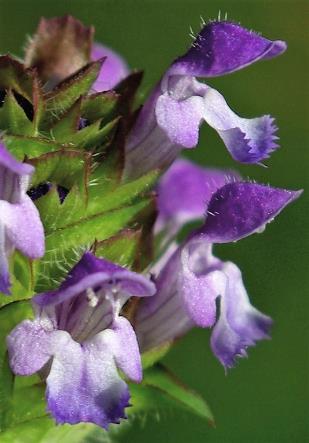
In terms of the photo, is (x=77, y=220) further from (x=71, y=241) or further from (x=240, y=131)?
(x=240, y=131)

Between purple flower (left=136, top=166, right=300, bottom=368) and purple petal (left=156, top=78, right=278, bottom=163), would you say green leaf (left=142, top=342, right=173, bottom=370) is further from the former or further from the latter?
purple petal (left=156, top=78, right=278, bottom=163)

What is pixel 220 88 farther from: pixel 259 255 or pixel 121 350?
pixel 121 350

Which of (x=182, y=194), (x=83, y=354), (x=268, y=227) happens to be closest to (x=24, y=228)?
(x=83, y=354)

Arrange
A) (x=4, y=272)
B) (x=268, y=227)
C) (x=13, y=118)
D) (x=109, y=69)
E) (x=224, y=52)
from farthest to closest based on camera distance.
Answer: (x=268, y=227)
(x=109, y=69)
(x=224, y=52)
(x=13, y=118)
(x=4, y=272)

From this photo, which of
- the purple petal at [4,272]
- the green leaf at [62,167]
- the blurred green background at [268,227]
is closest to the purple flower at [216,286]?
the green leaf at [62,167]

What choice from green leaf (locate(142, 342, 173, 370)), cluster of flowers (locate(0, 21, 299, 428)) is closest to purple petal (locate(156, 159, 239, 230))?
cluster of flowers (locate(0, 21, 299, 428))

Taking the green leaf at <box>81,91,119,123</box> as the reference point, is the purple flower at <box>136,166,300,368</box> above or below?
below
